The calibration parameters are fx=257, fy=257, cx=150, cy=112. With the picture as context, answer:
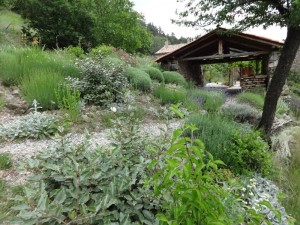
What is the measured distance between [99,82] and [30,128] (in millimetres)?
2111

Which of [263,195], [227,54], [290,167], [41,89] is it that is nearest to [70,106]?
[41,89]

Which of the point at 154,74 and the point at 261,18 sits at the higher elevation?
the point at 261,18

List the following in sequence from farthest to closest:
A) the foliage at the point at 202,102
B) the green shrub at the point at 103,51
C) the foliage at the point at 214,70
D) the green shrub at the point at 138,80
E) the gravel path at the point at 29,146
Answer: the foliage at the point at 214,70
the green shrub at the point at 103,51
the green shrub at the point at 138,80
the foliage at the point at 202,102
the gravel path at the point at 29,146

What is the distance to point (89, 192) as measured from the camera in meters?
1.76

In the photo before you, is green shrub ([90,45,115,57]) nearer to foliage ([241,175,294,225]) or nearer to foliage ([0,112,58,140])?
foliage ([0,112,58,140])

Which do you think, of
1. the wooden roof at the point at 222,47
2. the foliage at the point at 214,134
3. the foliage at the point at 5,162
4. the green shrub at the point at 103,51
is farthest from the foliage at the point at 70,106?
the wooden roof at the point at 222,47

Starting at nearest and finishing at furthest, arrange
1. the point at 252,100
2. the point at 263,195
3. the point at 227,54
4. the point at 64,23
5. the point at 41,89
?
the point at 263,195, the point at 41,89, the point at 252,100, the point at 227,54, the point at 64,23

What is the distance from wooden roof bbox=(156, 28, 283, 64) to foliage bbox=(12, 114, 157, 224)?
8171 millimetres

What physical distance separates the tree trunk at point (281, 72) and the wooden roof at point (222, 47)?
4.39 meters

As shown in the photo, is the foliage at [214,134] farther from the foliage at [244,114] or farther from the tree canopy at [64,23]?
the tree canopy at [64,23]

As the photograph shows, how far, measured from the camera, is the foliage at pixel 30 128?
371 centimetres

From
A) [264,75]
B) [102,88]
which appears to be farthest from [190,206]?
[264,75]

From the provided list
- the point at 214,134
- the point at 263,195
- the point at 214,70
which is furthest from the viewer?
the point at 214,70

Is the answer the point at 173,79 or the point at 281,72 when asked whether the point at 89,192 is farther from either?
the point at 173,79
